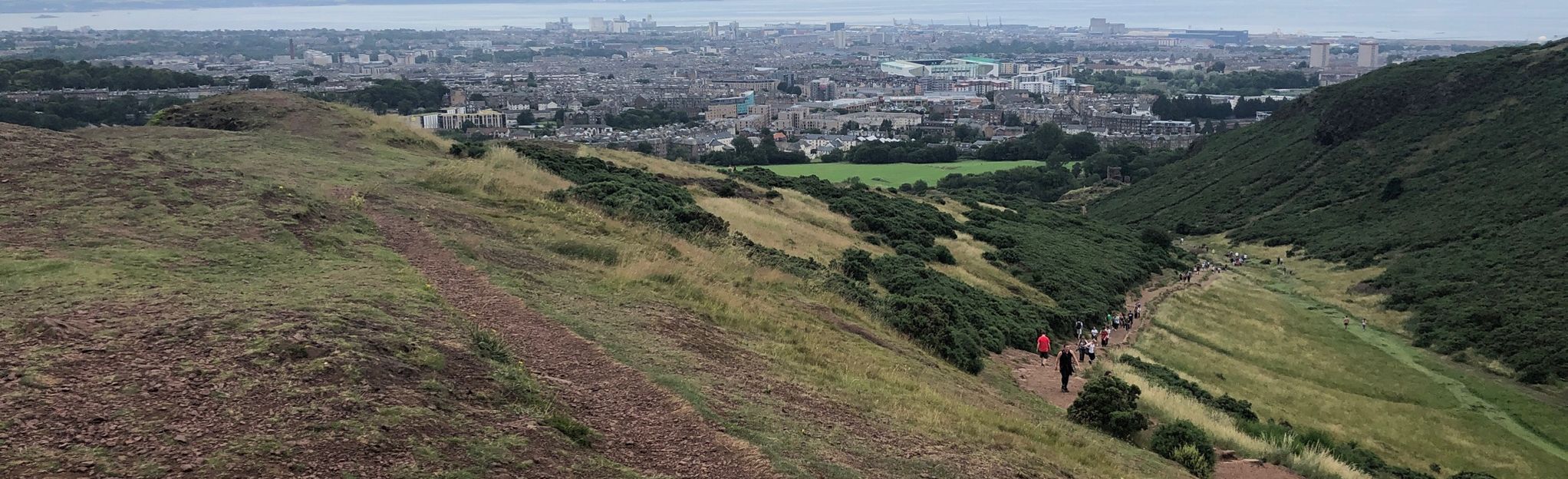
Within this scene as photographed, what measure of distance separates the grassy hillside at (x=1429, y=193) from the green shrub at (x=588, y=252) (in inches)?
779

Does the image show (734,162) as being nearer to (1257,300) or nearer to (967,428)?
(1257,300)

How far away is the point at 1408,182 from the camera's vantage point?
4919cm

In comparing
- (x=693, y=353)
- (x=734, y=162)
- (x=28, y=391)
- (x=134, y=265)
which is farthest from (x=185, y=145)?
(x=734, y=162)

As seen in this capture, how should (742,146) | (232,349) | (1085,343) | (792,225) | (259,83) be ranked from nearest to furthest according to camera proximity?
(232,349), (1085,343), (792,225), (259,83), (742,146)

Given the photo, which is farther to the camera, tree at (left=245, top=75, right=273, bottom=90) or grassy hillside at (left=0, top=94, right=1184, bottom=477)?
tree at (left=245, top=75, right=273, bottom=90)

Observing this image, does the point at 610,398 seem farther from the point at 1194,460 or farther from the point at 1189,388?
the point at 1189,388

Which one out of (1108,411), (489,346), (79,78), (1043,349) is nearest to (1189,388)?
(1043,349)

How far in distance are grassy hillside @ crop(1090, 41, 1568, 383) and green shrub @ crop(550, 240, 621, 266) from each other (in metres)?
19.8

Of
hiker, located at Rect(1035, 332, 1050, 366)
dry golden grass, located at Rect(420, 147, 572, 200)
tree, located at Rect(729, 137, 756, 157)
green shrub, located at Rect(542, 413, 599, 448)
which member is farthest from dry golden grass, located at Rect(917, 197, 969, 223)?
tree, located at Rect(729, 137, 756, 157)

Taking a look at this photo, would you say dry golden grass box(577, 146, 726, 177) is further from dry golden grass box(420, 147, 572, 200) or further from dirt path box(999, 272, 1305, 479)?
dirt path box(999, 272, 1305, 479)

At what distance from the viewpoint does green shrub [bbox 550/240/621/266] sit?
13.8 metres

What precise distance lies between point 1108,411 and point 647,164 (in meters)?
20.5

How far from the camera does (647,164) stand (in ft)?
103

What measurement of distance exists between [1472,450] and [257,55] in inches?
7625
